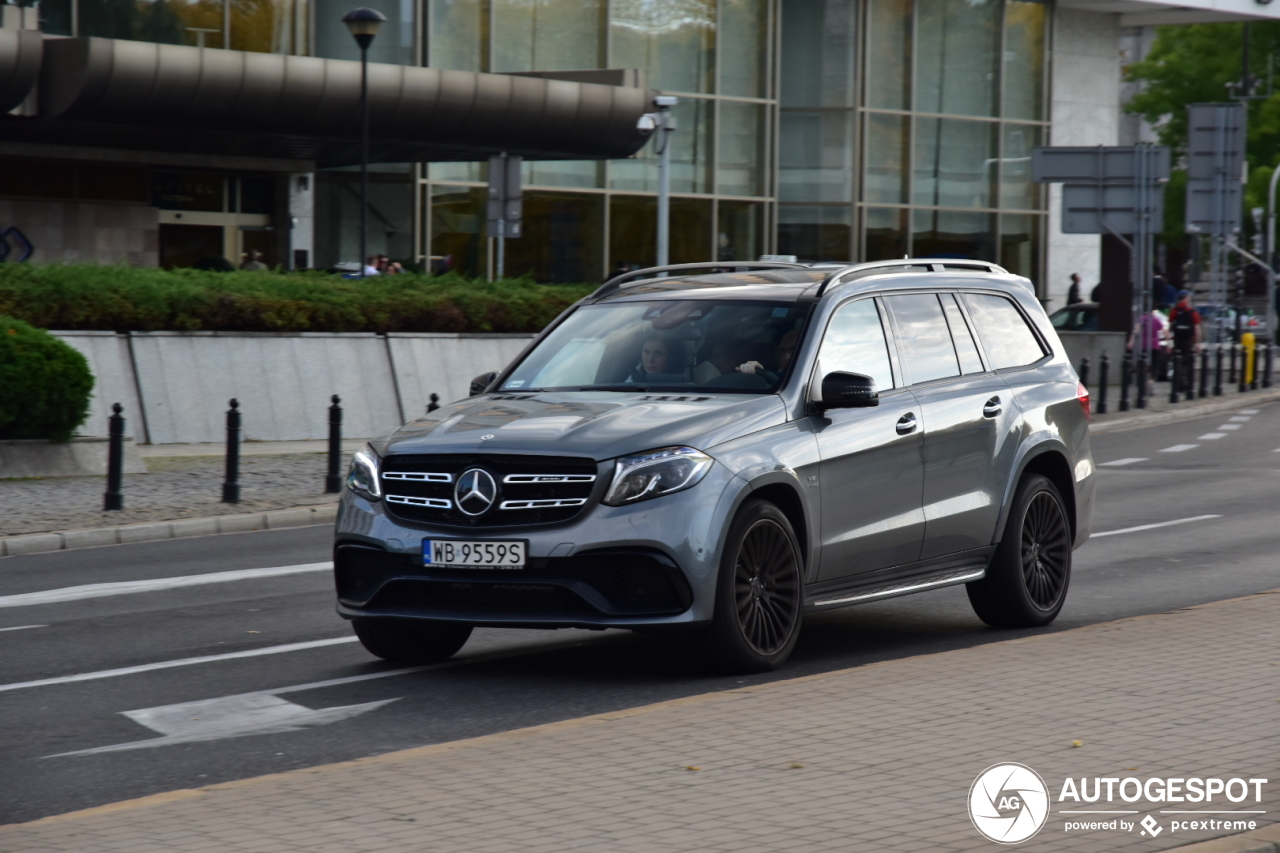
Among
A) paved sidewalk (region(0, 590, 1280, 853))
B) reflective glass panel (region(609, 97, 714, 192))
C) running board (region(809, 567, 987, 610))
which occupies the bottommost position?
paved sidewalk (region(0, 590, 1280, 853))

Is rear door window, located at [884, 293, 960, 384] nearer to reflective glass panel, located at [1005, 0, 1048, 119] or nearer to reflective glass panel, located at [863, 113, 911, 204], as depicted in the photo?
reflective glass panel, located at [863, 113, 911, 204]

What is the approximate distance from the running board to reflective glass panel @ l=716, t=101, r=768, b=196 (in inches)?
1331

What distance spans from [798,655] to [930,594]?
8.59 ft

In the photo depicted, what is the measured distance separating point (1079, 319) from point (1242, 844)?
33886mm

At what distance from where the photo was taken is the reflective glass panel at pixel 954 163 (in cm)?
4638

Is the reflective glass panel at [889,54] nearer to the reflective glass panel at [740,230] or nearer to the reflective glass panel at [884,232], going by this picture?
the reflective glass panel at [884,232]

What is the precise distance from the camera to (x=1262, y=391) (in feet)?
115

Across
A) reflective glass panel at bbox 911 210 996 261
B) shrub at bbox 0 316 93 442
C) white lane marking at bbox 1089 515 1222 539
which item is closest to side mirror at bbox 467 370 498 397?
white lane marking at bbox 1089 515 1222 539

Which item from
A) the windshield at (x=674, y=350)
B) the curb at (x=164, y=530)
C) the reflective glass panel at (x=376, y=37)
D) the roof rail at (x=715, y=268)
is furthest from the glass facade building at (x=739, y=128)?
the windshield at (x=674, y=350)

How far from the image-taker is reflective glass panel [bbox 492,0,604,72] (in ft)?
128

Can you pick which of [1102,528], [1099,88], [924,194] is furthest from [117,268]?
[1099,88]

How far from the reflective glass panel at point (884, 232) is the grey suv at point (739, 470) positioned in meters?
35.0

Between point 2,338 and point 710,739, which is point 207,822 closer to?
point 710,739

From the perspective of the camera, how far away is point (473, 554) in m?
7.75
